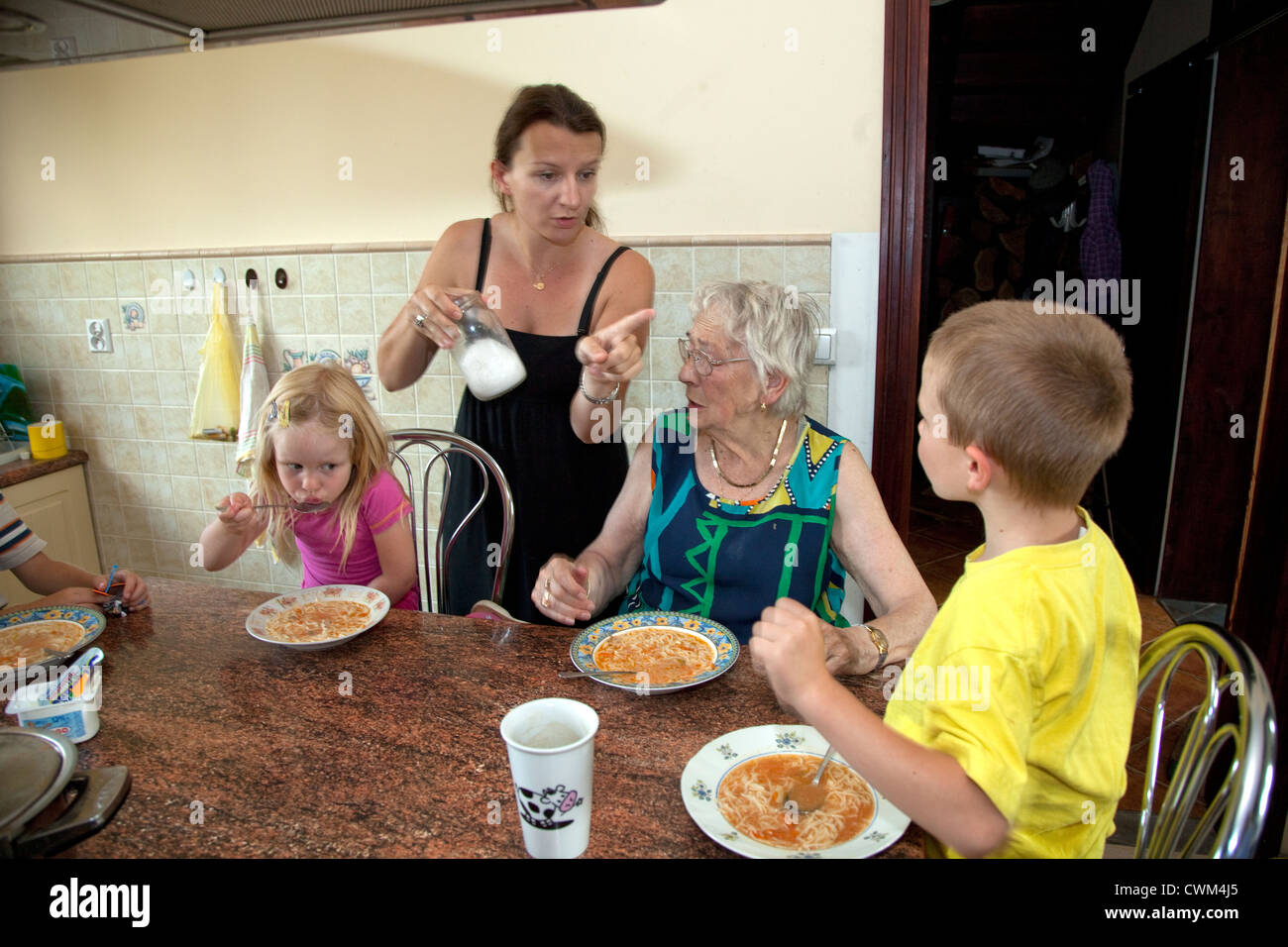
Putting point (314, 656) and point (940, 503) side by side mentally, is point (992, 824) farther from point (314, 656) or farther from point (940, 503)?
point (940, 503)

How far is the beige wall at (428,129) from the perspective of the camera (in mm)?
2115

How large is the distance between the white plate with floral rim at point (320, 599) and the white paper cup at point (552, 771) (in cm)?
50

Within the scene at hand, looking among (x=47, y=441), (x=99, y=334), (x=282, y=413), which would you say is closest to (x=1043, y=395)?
(x=282, y=413)

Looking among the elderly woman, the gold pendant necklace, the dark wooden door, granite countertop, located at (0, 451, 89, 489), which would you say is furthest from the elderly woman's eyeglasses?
granite countertop, located at (0, 451, 89, 489)

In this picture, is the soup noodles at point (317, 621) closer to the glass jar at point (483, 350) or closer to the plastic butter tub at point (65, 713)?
the plastic butter tub at point (65, 713)

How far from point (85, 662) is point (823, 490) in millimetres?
1115

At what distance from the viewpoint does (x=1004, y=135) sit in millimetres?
4477

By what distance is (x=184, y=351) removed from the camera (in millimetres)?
2795

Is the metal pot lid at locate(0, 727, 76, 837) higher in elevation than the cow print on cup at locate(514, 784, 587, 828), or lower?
lower

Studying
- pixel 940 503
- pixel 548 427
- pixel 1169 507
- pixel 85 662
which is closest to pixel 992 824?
pixel 85 662

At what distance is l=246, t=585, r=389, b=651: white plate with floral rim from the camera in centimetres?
115

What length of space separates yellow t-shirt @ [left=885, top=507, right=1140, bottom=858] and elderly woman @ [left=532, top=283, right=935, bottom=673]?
529mm

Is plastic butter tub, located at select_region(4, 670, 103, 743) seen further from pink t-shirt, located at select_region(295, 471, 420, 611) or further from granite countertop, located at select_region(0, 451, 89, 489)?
granite countertop, located at select_region(0, 451, 89, 489)

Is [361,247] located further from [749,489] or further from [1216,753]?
[1216,753]
